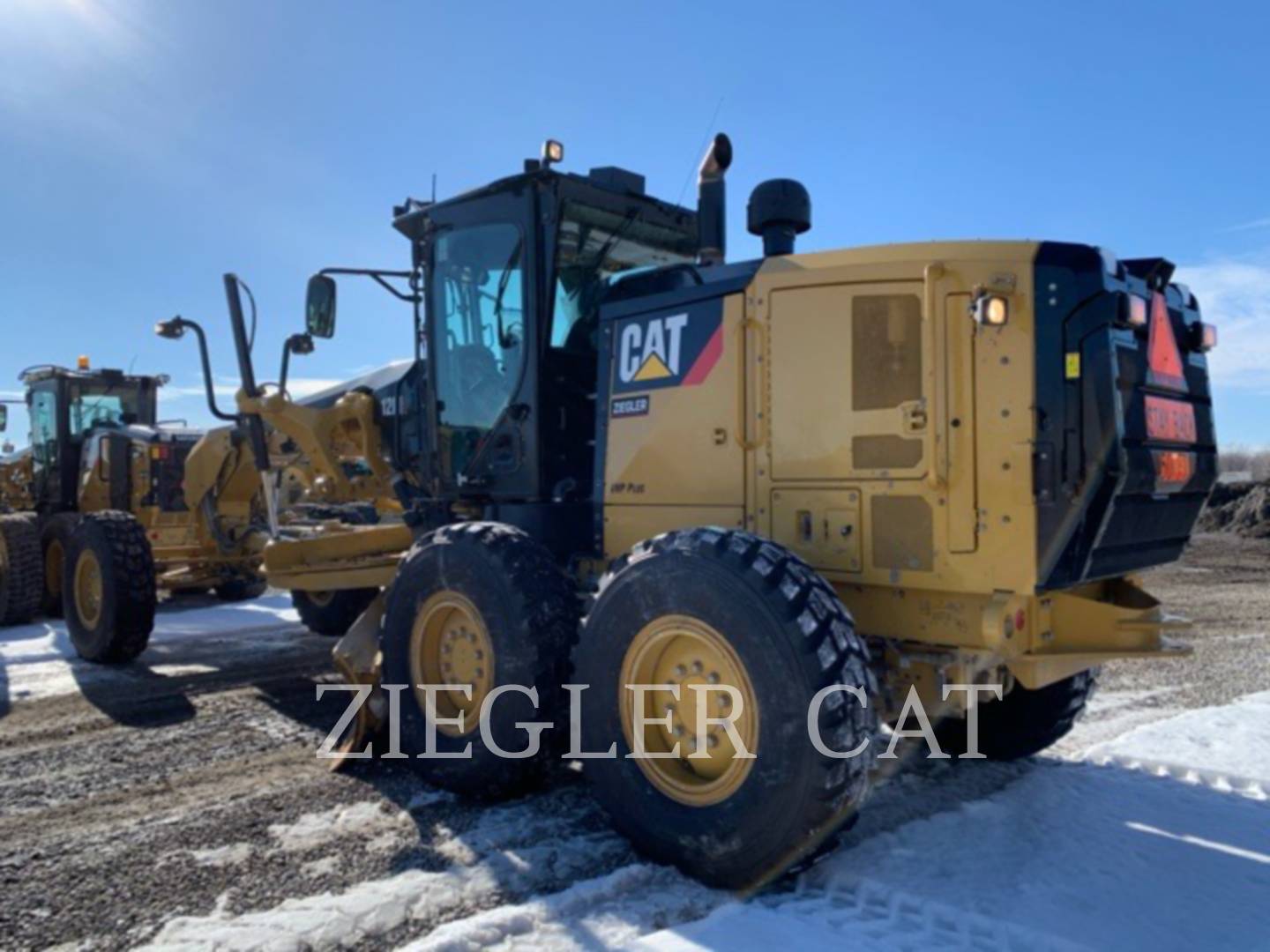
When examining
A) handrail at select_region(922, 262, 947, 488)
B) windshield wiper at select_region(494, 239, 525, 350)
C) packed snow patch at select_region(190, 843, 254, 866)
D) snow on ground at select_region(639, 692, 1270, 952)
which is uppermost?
windshield wiper at select_region(494, 239, 525, 350)

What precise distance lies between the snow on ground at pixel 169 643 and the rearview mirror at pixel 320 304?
336 centimetres

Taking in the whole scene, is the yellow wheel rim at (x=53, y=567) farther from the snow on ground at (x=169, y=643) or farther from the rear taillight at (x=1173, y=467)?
the rear taillight at (x=1173, y=467)

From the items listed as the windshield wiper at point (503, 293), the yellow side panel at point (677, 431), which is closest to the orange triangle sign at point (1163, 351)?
the yellow side panel at point (677, 431)

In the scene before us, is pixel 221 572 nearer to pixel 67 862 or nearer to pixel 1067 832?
pixel 67 862

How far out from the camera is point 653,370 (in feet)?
14.4

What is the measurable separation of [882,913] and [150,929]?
2.48 m

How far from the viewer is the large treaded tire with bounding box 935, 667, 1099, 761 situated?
187 inches

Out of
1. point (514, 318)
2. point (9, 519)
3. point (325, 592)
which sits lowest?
point (325, 592)

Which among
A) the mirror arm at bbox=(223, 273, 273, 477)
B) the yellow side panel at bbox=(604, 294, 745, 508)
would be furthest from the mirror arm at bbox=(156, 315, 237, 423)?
the yellow side panel at bbox=(604, 294, 745, 508)

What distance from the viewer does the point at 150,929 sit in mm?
3160

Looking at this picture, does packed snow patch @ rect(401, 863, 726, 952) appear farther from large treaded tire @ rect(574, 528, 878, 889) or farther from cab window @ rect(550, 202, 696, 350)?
cab window @ rect(550, 202, 696, 350)

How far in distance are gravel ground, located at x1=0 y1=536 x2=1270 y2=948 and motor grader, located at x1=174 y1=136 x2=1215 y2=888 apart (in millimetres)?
305

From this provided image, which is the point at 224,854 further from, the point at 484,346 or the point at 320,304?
the point at 320,304

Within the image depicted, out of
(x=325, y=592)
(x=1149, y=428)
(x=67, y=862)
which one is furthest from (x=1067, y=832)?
(x=325, y=592)
